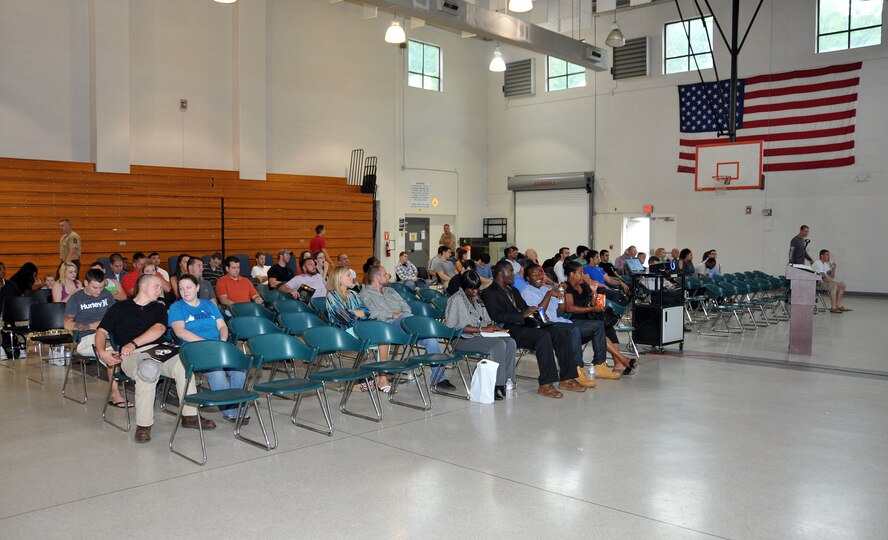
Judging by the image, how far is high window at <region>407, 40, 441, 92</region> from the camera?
20.2 meters

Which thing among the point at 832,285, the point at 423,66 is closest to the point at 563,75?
the point at 423,66

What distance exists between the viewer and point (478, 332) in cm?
690

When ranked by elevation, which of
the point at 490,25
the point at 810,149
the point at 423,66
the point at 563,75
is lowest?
the point at 810,149

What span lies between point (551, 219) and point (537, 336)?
47.7ft

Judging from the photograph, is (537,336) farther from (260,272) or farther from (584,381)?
(260,272)

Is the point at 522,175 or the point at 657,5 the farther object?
the point at 522,175

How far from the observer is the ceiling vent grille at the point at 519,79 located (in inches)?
841

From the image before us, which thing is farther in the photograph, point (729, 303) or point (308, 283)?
point (729, 303)

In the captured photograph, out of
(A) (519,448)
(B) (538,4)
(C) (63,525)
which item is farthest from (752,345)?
(B) (538,4)

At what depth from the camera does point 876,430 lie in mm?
5570

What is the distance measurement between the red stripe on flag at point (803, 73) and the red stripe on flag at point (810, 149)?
5.32 feet

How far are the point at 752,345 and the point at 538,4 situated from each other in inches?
540

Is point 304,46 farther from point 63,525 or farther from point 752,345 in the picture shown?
point 63,525

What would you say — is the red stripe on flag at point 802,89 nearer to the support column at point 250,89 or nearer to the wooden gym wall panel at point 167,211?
the wooden gym wall panel at point 167,211
